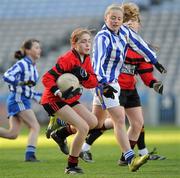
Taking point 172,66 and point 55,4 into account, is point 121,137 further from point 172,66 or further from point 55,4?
point 55,4

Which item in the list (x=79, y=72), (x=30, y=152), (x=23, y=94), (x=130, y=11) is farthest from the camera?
(x=23, y=94)

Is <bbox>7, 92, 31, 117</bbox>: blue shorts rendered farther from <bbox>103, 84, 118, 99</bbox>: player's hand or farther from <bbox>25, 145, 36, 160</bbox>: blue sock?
<bbox>103, 84, 118, 99</bbox>: player's hand

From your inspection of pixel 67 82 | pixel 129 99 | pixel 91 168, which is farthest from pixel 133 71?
pixel 67 82

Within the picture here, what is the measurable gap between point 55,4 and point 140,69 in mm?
25130

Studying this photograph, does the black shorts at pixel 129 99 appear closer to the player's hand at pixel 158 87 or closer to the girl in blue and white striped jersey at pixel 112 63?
the player's hand at pixel 158 87

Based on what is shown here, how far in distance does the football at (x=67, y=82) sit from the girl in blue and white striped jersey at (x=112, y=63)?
48 cm

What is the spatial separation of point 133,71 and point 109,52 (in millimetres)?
1083

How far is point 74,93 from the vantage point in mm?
7953

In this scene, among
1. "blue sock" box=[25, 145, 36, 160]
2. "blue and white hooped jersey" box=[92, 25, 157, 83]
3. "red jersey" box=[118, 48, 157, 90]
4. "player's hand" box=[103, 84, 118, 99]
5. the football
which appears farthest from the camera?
"blue sock" box=[25, 145, 36, 160]

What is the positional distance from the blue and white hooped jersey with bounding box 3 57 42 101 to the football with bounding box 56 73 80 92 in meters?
3.01

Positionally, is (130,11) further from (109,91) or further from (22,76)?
(22,76)

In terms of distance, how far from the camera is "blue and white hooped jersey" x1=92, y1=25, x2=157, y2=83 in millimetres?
8594

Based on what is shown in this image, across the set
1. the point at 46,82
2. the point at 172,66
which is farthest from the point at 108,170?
the point at 172,66

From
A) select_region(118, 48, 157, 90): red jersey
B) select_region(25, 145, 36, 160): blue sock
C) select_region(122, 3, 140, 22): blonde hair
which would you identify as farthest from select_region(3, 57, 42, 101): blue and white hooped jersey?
select_region(122, 3, 140, 22): blonde hair
